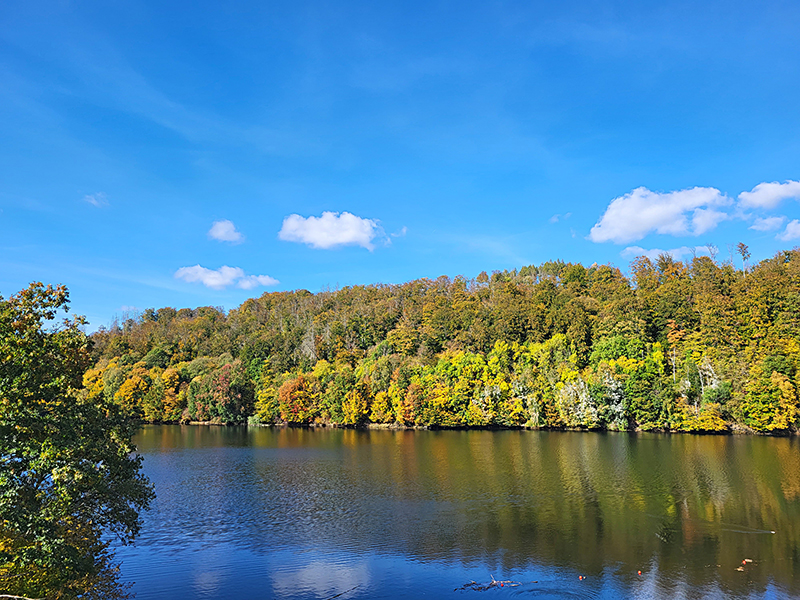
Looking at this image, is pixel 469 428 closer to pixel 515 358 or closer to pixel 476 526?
pixel 515 358

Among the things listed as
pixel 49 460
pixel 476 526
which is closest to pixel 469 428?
pixel 476 526

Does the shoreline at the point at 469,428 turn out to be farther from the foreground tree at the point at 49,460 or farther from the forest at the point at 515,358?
the foreground tree at the point at 49,460

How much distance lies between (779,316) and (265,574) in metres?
70.0

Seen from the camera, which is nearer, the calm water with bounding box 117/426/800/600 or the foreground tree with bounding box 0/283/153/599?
the foreground tree with bounding box 0/283/153/599

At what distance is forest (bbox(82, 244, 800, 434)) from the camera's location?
2601 inches

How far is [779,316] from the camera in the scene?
6538 centimetres

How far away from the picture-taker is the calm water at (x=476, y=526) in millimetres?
18438

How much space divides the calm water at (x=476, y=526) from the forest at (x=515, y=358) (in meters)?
19.4

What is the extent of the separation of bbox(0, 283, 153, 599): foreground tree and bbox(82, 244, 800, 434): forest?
32.5 metres

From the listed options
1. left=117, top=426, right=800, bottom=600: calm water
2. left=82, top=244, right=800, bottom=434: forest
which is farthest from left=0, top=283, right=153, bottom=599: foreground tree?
left=82, top=244, right=800, bottom=434: forest

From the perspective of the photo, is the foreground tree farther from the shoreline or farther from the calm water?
the shoreline

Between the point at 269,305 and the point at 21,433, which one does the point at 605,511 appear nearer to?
the point at 21,433

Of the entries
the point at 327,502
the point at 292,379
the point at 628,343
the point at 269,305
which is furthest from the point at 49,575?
the point at 269,305

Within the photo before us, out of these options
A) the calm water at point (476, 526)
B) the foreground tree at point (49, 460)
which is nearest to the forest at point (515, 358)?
the calm water at point (476, 526)
